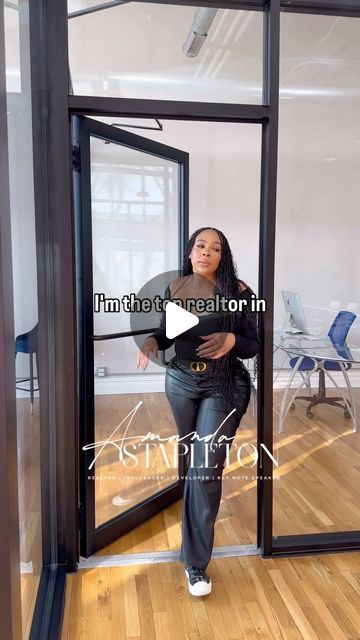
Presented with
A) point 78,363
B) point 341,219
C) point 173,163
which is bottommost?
point 78,363

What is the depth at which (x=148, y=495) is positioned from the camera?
8.34 ft

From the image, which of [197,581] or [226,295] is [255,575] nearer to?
[197,581]

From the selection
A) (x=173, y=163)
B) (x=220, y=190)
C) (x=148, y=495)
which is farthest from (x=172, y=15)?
(x=148, y=495)

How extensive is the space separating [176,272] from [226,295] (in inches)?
10.3

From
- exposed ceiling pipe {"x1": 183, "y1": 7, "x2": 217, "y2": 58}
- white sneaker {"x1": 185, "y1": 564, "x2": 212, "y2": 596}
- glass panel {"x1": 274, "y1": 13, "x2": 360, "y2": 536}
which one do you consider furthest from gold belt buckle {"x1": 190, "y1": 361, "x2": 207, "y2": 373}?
exposed ceiling pipe {"x1": 183, "y1": 7, "x2": 217, "y2": 58}

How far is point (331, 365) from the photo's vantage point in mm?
2459

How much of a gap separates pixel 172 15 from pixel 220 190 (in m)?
0.79

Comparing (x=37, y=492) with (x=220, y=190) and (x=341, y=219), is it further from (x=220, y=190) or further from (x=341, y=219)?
(x=341, y=219)

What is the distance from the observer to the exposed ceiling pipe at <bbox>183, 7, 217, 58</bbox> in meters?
2.14

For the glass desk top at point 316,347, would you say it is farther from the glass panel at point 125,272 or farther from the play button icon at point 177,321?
the glass panel at point 125,272

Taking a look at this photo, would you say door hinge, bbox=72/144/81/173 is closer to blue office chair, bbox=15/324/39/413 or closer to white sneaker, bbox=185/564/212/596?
blue office chair, bbox=15/324/39/413

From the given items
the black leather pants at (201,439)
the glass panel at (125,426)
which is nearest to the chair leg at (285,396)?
the black leather pants at (201,439)

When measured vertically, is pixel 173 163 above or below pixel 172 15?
below

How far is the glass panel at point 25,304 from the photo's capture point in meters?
1.54
